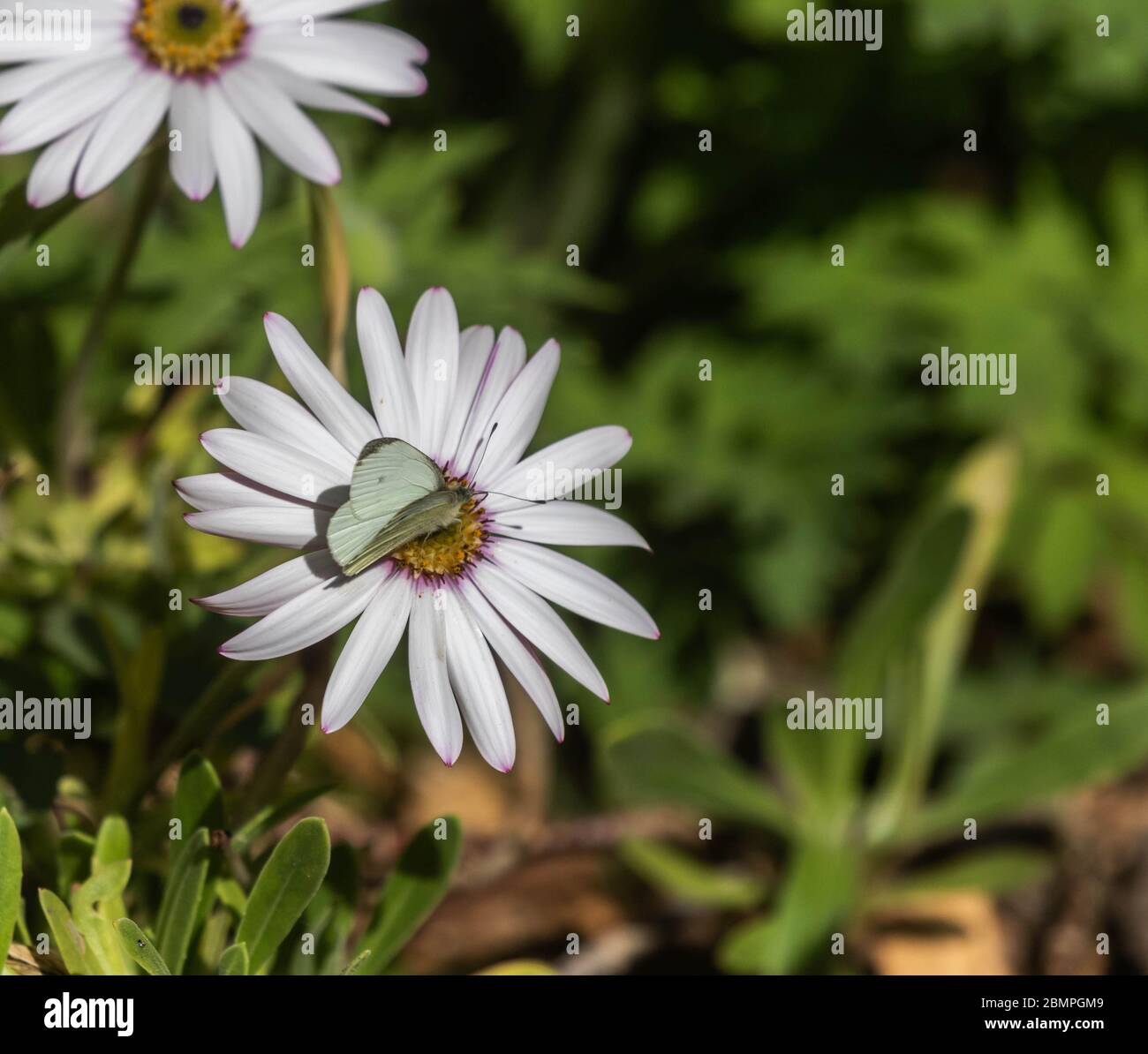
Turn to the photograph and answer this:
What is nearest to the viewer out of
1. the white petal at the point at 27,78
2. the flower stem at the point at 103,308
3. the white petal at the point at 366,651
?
the white petal at the point at 366,651

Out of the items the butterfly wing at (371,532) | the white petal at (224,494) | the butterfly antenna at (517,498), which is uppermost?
the butterfly antenna at (517,498)

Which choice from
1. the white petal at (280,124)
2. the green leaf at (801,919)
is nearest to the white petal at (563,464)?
the white petal at (280,124)

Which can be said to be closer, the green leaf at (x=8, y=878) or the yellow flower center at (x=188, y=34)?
the green leaf at (x=8, y=878)

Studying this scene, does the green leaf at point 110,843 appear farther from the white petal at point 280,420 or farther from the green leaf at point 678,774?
the green leaf at point 678,774

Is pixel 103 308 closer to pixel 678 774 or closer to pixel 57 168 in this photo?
pixel 57 168

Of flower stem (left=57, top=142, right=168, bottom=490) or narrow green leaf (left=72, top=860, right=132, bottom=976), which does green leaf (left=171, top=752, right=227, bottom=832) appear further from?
flower stem (left=57, top=142, right=168, bottom=490)

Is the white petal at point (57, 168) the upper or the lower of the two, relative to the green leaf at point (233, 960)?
upper

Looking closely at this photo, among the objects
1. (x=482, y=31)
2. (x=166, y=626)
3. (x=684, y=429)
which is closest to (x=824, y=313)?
(x=684, y=429)

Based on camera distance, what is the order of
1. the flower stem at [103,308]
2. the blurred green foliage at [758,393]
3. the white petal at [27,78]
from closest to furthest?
the white petal at [27,78]
the flower stem at [103,308]
the blurred green foliage at [758,393]
